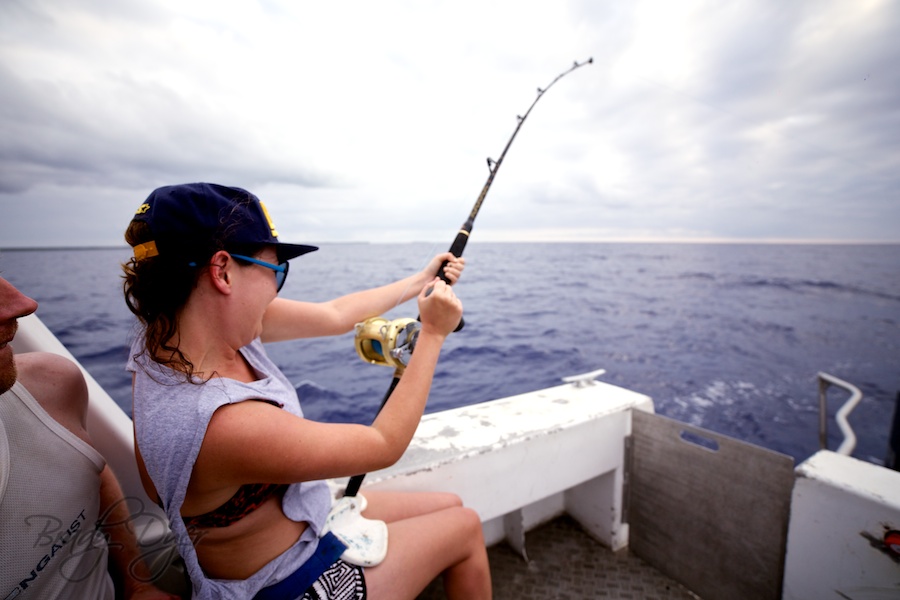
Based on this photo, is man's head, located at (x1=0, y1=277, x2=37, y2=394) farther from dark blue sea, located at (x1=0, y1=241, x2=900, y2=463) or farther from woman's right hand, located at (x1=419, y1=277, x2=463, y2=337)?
woman's right hand, located at (x1=419, y1=277, x2=463, y2=337)

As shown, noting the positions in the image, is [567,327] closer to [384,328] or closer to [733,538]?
[733,538]

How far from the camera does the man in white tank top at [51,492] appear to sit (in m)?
0.86

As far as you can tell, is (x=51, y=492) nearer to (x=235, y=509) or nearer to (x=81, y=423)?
(x=81, y=423)

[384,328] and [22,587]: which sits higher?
[384,328]

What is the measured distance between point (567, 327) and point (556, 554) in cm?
829

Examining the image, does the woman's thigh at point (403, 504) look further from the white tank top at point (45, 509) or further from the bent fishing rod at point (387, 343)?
the white tank top at point (45, 509)

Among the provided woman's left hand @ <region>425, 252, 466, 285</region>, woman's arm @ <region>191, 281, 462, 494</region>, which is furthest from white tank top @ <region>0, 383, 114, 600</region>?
woman's left hand @ <region>425, 252, 466, 285</region>

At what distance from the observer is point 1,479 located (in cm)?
86

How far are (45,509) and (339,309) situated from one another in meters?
1.01

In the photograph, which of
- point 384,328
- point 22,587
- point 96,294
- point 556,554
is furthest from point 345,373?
point 96,294

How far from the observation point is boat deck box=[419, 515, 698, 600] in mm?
2041

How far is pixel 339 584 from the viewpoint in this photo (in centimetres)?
112

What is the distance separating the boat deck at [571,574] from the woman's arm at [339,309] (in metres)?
1.40

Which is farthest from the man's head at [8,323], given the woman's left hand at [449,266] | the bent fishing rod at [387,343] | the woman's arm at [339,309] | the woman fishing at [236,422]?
the woman's left hand at [449,266]
